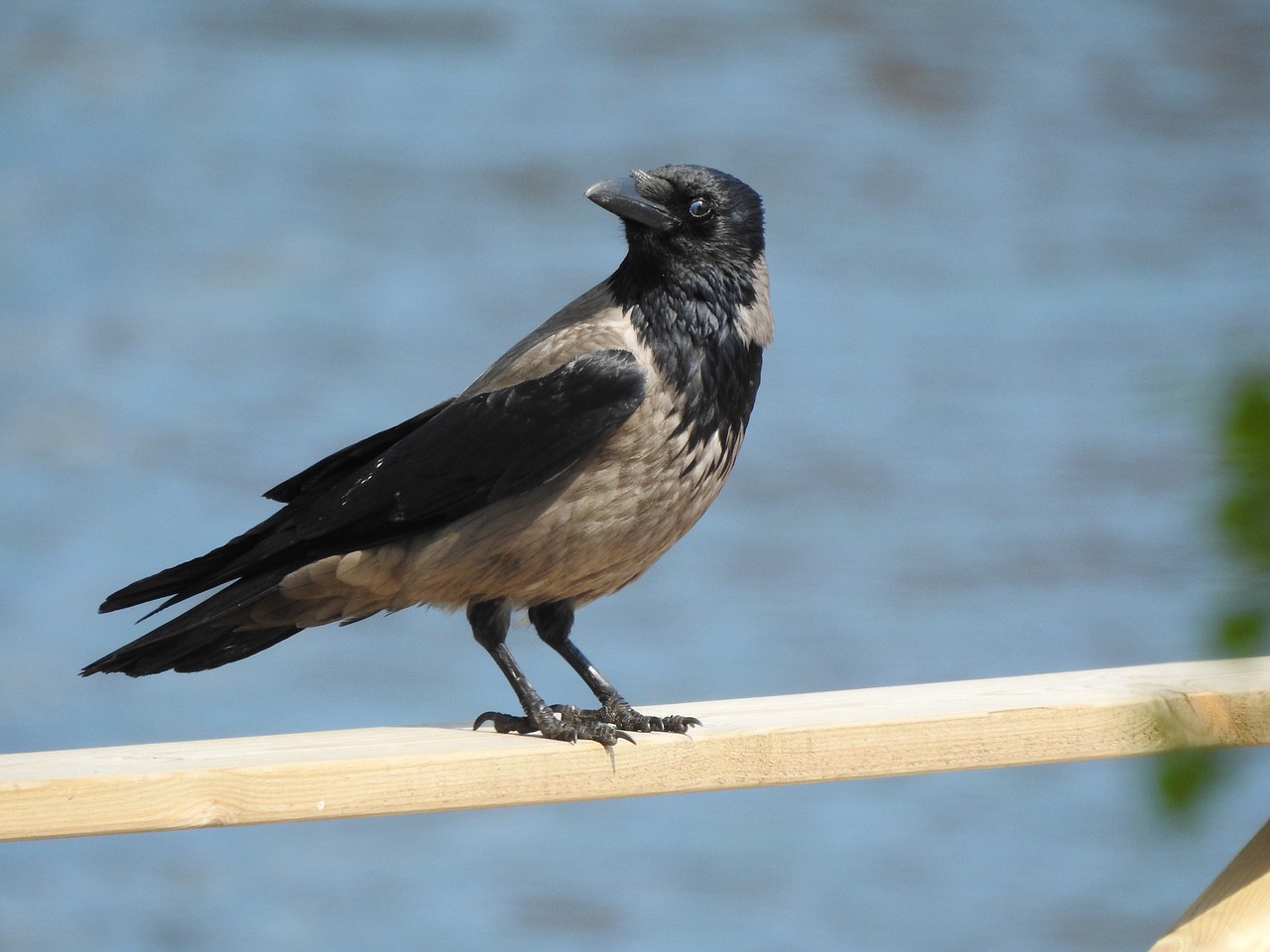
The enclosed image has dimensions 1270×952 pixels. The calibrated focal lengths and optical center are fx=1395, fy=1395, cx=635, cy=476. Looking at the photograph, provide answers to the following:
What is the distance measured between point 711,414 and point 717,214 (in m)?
0.28

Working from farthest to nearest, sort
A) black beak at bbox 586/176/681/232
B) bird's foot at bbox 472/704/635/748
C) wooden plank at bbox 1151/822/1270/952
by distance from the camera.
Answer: black beak at bbox 586/176/681/232, bird's foot at bbox 472/704/635/748, wooden plank at bbox 1151/822/1270/952

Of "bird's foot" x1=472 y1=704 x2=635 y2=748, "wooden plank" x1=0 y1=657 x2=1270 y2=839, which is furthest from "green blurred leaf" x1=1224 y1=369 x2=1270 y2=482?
"bird's foot" x1=472 y1=704 x2=635 y2=748

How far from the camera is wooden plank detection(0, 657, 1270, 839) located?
1.36 m

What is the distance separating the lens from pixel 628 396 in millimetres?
1731

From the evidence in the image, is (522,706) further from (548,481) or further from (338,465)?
(338,465)

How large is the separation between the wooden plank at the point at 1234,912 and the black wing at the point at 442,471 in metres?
0.84

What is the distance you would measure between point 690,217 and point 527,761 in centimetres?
75

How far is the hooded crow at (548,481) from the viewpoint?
1732 millimetres

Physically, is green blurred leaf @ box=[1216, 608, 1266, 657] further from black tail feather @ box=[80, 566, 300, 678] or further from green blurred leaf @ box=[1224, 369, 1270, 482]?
black tail feather @ box=[80, 566, 300, 678]

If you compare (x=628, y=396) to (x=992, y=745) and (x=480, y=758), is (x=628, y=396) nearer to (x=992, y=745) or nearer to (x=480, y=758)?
(x=480, y=758)

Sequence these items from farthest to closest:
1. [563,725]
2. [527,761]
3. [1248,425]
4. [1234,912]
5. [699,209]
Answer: [699,209]
[563,725]
[527,761]
[1234,912]
[1248,425]

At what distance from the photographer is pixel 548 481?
174 cm

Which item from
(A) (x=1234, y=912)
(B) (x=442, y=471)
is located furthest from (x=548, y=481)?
(A) (x=1234, y=912)

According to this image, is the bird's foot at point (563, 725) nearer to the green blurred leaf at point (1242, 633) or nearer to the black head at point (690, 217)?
the black head at point (690, 217)
